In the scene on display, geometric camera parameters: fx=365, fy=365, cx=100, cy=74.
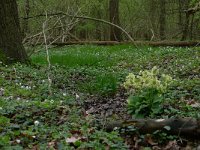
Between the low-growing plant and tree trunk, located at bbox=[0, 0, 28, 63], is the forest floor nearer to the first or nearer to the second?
the low-growing plant

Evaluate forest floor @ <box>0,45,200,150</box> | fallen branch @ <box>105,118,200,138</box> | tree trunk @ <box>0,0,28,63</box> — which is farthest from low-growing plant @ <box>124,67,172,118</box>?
tree trunk @ <box>0,0,28,63</box>

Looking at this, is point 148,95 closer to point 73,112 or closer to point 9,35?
point 73,112

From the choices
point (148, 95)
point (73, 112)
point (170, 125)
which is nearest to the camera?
point (170, 125)

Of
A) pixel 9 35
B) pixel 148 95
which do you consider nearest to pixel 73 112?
pixel 148 95

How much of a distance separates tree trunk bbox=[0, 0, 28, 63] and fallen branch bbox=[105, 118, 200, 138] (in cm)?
620

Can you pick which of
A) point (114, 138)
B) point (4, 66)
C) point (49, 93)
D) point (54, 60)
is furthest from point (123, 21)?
point (114, 138)

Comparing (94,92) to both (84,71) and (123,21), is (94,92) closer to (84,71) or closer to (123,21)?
(84,71)

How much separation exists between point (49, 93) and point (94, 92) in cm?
90

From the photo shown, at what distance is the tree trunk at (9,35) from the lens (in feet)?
33.4

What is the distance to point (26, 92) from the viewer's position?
22.8 ft

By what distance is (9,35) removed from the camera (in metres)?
10.3

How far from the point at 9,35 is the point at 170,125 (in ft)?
22.4

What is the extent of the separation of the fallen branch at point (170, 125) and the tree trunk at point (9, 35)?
6203 millimetres

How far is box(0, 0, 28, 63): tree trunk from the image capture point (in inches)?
401
